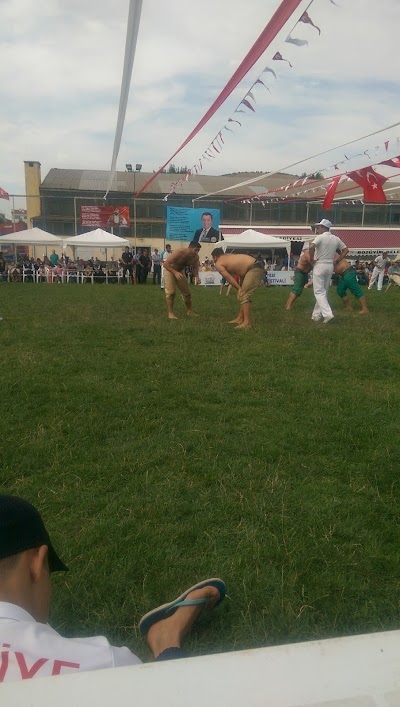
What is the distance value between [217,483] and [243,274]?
6.48m

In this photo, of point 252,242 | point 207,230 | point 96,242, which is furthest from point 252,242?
point 96,242

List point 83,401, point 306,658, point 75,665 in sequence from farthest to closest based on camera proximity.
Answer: point 83,401 < point 75,665 < point 306,658

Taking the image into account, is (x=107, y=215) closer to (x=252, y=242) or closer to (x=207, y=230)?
(x=207, y=230)

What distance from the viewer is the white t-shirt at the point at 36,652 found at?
1.07 metres

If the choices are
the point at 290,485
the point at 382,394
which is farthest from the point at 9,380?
the point at 382,394

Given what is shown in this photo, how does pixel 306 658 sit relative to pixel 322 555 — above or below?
above

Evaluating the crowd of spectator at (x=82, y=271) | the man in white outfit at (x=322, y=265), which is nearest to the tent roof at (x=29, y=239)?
the crowd of spectator at (x=82, y=271)

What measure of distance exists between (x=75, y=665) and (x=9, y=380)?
13.8ft

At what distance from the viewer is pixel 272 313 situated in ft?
36.2

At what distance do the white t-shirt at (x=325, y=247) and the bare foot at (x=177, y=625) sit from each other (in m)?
8.18

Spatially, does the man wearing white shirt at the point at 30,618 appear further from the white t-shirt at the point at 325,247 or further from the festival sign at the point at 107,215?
the festival sign at the point at 107,215

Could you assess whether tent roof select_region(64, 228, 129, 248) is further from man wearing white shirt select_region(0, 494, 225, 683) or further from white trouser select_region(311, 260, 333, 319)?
man wearing white shirt select_region(0, 494, 225, 683)

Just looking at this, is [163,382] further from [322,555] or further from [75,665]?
[75,665]

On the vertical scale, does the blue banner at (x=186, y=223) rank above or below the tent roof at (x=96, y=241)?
above
